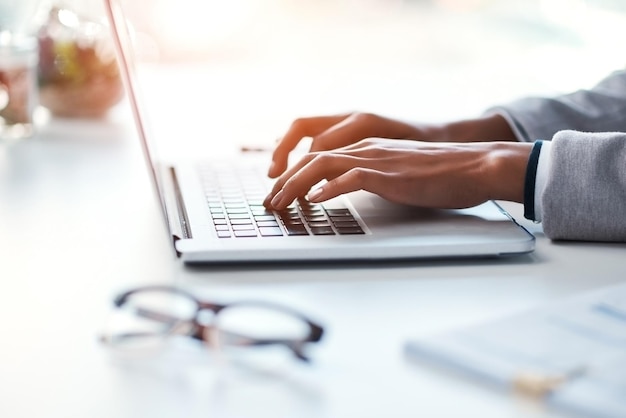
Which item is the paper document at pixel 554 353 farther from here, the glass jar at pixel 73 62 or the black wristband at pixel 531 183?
the glass jar at pixel 73 62

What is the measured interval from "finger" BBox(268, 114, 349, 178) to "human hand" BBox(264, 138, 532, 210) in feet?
0.45

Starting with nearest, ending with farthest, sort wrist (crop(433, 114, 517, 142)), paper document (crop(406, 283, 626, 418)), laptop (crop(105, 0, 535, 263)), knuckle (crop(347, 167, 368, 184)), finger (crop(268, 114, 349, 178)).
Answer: paper document (crop(406, 283, 626, 418))
laptop (crop(105, 0, 535, 263))
knuckle (crop(347, 167, 368, 184))
finger (crop(268, 114, 349, 178))
wrist (crop(433, 114, 517, 142))

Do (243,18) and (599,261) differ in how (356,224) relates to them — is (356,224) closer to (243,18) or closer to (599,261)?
(599,261)

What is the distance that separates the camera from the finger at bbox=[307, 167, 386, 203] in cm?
96

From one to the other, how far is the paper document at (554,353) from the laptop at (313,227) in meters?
0.19

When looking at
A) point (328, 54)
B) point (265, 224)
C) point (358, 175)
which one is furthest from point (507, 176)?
point (328, 54)

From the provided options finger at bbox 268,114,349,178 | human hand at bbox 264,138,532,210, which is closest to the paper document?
human hand at bbox 264,138,532,210

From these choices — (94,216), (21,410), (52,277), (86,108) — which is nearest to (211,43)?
(86,108)

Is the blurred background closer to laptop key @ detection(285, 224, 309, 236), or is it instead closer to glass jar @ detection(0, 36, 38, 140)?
glass jar @ detection(0, 36, 38, 140)

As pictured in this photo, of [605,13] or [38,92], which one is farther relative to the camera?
[605,13]

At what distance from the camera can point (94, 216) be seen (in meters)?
1.09

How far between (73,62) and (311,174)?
0.81 meters

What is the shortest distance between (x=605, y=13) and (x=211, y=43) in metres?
1.55

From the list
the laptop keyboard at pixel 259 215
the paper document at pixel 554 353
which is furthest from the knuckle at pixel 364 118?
the paper document at pixel 554 353
